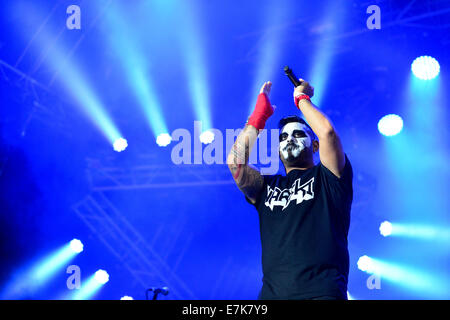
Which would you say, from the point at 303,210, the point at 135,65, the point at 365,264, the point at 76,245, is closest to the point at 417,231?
the point at 365,264

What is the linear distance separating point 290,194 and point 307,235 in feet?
1.04

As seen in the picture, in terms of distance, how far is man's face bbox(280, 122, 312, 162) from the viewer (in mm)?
2855

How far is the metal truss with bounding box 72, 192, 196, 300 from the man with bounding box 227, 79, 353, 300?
3964 millimetres

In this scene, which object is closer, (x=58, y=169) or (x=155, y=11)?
(x=155, y=11)

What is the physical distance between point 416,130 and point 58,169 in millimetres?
5312

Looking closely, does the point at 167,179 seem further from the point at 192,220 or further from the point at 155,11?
the point at 155,11

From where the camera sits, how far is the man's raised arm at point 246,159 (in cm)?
271

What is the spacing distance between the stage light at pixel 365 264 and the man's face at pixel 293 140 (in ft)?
11.9

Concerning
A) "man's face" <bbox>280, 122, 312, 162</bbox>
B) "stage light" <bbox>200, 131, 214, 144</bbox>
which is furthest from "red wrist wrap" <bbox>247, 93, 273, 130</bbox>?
"stage light" <bbox>200, 131, 214, 144</bbox>

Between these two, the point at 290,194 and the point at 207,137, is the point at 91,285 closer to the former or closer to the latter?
the point at 207,137

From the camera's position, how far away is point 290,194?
8.22 ft

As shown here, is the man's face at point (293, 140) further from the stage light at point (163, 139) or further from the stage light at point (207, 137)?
the stage light at point (163, 139)

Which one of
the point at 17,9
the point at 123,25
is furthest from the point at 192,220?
the point at 17,9

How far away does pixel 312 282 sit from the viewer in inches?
83.4
